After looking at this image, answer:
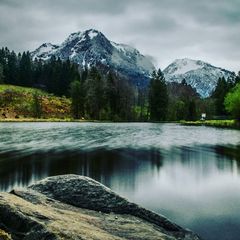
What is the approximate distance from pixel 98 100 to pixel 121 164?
142116 mm

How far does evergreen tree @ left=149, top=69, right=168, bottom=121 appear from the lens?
182 metres

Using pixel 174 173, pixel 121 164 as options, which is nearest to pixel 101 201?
pixel 174 173

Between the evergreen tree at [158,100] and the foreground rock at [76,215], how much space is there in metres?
170

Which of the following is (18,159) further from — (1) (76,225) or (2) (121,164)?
(1) (76,225)

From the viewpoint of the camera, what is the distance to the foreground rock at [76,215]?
8863 millimetres

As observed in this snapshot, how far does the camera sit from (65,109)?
191000mm

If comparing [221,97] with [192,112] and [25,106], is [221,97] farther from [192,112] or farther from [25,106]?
[25,106]

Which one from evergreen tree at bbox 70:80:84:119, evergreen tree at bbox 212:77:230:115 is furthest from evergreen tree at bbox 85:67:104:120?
evergreen tree at bbox 212:77:230:115

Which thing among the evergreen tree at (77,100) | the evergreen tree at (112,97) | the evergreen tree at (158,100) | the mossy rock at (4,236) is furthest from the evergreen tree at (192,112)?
the mossy rock at (4,236)

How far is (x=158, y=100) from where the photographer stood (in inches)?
7170

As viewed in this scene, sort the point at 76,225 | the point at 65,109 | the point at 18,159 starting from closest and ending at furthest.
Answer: the point at 76,225
the point at 18,159
the point at 65,109

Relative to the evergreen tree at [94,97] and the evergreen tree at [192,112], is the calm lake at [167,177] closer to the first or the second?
the evergreen tree at [94,97]

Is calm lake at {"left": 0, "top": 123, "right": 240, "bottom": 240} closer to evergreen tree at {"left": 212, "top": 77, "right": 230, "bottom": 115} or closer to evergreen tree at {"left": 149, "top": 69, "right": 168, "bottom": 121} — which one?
evergreen tree at {"left": 212, "top": 77, "right": 230, "bottom": 115}

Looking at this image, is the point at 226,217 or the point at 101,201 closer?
the point at 101,201
